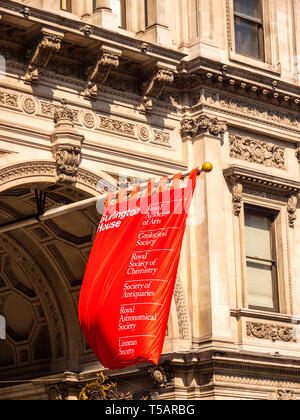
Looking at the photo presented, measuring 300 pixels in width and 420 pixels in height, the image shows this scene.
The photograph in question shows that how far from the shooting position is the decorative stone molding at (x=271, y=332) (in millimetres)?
27344

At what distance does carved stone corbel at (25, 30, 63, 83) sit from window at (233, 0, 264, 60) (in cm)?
632

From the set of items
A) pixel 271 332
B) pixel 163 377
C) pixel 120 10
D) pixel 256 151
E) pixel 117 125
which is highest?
pixel 120 10

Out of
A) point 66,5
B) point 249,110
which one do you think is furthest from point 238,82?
point 66,5

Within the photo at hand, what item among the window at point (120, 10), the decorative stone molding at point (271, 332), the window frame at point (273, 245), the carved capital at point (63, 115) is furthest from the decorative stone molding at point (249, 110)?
the decorative stone molding at point (271, 332)

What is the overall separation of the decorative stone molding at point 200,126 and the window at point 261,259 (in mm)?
2029

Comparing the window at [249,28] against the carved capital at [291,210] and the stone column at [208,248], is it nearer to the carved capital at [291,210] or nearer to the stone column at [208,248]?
the stone column at [208,248]

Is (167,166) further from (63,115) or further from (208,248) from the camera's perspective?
(63,115)

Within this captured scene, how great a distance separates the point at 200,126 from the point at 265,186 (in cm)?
220

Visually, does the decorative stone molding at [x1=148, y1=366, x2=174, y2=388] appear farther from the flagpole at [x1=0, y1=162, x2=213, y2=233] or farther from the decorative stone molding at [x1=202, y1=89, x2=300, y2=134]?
the decorative stone molding at [x1=202, y1=89, x2=300, y2=134]

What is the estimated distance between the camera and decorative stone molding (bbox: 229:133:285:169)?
28594mm

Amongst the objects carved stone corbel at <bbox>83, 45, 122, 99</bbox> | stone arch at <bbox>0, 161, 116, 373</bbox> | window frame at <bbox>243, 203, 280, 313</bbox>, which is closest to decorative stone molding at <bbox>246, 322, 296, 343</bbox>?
window frame at <bbox>243, 203, 280, 313</bbox>

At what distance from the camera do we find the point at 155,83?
89.1 ft
